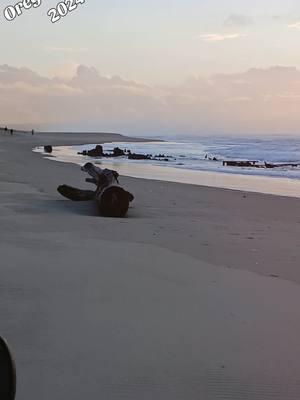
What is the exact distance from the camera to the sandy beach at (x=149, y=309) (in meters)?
3.05

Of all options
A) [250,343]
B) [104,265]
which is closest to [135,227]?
[104,265]

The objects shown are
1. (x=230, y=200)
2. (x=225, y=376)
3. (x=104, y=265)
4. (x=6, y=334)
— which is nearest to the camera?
(x=225, y=376)

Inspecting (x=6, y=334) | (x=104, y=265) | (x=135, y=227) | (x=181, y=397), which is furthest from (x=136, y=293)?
(x=135, y=227)

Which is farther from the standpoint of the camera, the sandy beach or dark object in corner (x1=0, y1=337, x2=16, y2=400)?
the sandy beach

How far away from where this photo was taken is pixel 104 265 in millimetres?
5285

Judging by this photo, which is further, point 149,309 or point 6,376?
point 149,309

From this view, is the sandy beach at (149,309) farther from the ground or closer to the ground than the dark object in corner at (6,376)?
closer to the ground

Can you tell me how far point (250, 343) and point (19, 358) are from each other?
1.49 m

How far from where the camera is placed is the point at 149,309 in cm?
409

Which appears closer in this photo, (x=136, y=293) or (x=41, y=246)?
(x=136, y=293)

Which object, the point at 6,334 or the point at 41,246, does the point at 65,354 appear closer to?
the point at 6,334

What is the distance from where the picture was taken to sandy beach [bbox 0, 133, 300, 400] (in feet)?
10.0

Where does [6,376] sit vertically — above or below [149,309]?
above

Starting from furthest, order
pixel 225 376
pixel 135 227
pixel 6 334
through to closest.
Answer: pixel 135 227, pixel 6 334, pixel 225 376
